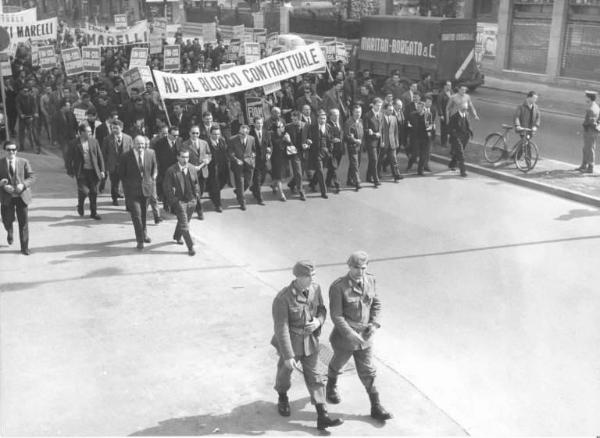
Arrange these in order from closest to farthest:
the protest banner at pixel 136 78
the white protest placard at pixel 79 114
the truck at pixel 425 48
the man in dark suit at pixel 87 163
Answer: the man in dark suit at pixel 87 163, the white protest placard at pixel 79 114, the protest banner at pixel 136 78, the truck at pixel 425 48

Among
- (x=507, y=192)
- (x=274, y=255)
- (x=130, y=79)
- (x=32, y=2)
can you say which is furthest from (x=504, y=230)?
(x=32, y=2)

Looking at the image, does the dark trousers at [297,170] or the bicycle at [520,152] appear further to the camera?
the bicycle at [520,152]

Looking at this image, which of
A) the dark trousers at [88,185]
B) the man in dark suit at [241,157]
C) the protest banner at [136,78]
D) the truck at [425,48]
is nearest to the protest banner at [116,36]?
the protest banner at [136,78]

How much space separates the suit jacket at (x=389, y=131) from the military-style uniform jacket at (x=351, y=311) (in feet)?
29.9

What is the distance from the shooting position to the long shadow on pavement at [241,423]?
21.8 feet

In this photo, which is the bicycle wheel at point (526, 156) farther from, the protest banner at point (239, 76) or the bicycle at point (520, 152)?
the protest banner at point (239, 76)

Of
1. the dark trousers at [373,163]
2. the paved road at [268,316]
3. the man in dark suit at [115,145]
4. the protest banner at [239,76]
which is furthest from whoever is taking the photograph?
the dark trousers at [373,163]

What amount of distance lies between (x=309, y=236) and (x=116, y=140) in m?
3.82

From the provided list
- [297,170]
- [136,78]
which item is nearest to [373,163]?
[297,170]

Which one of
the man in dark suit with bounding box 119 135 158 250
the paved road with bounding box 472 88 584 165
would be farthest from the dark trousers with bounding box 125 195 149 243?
the paved road with bounding box 472 88 584 165

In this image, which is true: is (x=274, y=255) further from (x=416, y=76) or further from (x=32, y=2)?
(x=32, y=2)

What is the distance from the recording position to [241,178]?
14.1 meters

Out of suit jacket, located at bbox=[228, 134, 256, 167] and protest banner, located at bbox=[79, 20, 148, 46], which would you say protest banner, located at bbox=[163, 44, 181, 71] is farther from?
suit jacket, located at bbox=[228, 134, 256, 167]

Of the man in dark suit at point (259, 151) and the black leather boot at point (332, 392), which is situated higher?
the man in dark suit at point (259, 151)
